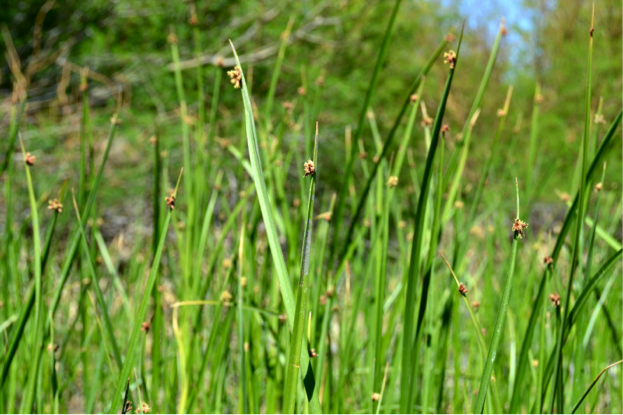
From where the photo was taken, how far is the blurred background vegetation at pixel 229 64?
4418 millimetres

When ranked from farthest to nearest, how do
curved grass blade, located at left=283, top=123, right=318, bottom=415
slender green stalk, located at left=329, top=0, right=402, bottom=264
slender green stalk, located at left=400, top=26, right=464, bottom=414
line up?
slender green stalk, located at left=329, top=0, right=402, bottom=264
slender green stalk, located at left=400, top=26, right=464, bottom=414
curved grass blade, located at left=283, top=123, right=318, bottom=415

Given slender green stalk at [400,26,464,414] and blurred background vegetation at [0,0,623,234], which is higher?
blurred background vegetation at [0,0,623,234]

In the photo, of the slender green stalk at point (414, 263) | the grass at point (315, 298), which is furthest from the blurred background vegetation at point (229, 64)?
the slender green stalk at point (414, 263)

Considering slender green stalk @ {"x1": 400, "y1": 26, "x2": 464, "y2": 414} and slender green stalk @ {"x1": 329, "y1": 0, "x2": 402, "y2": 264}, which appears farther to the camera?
slender green stalk @ {"x1": 329, "y1": 0, "x2": 402, "y2": 264}

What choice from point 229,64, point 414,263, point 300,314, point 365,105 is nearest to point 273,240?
point 300,314

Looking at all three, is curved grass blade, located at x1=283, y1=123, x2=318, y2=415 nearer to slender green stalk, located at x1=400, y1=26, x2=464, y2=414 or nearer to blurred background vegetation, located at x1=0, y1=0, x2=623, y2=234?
slender green stalk, located at x1=400, y1=26, x2=464, y2=414

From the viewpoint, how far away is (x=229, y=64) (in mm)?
4672

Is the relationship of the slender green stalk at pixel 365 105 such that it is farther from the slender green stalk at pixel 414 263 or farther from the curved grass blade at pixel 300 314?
the curved grass blade at pixel 300 314

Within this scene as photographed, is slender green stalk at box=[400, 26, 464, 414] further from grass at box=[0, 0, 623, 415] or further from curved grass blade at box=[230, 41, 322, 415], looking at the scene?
curved grass blade at box=[230, 41, 322, 415]

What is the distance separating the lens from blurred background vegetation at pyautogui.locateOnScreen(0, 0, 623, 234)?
14.5 feet

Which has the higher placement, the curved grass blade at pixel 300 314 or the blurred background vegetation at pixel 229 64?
the blurred background vegetation at pixel 229 64

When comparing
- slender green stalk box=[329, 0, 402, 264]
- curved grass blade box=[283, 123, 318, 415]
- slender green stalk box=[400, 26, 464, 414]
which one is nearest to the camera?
curved grass blade box=[283, 123, 318, 415]

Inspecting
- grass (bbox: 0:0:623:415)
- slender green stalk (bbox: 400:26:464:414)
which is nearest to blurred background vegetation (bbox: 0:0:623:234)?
grass (bbox: 0:0:623:415)

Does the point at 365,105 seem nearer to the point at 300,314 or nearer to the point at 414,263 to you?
the point at 414,263
